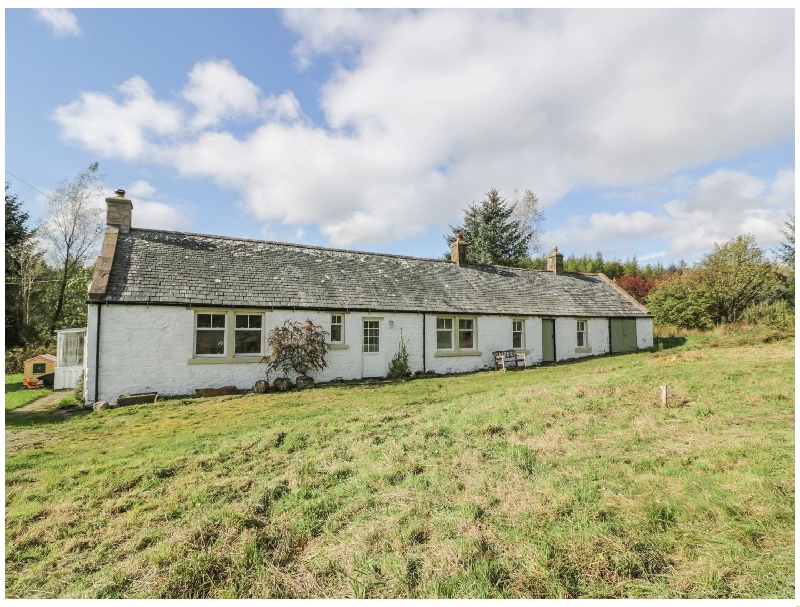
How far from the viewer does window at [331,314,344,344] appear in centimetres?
1588

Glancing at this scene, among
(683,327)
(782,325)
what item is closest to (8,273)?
(683,327)

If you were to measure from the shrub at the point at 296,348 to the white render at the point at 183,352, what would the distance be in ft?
1.15

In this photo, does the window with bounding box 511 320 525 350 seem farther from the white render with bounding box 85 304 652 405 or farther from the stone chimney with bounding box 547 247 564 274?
the stone chimney with bounding box 547 247 564 274

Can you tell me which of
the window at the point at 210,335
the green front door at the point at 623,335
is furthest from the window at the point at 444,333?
the green front door at the point at 623,335

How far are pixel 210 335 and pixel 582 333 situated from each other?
19.7 meters

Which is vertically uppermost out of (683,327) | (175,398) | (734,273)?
(734,273)

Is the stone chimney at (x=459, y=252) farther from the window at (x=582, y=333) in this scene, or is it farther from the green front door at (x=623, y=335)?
the green front door at (x=623, y=335)

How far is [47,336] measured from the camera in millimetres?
29406

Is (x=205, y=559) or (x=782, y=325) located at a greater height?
(x=782, y=325)

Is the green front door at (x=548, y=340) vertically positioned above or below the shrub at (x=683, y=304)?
below

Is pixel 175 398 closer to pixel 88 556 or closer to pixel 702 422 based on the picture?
pixel 88 556

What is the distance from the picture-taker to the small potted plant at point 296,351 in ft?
46.2

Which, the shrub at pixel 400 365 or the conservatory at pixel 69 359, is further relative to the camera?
the shrub at pixel 400 365

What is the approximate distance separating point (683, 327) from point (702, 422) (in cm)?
2481
